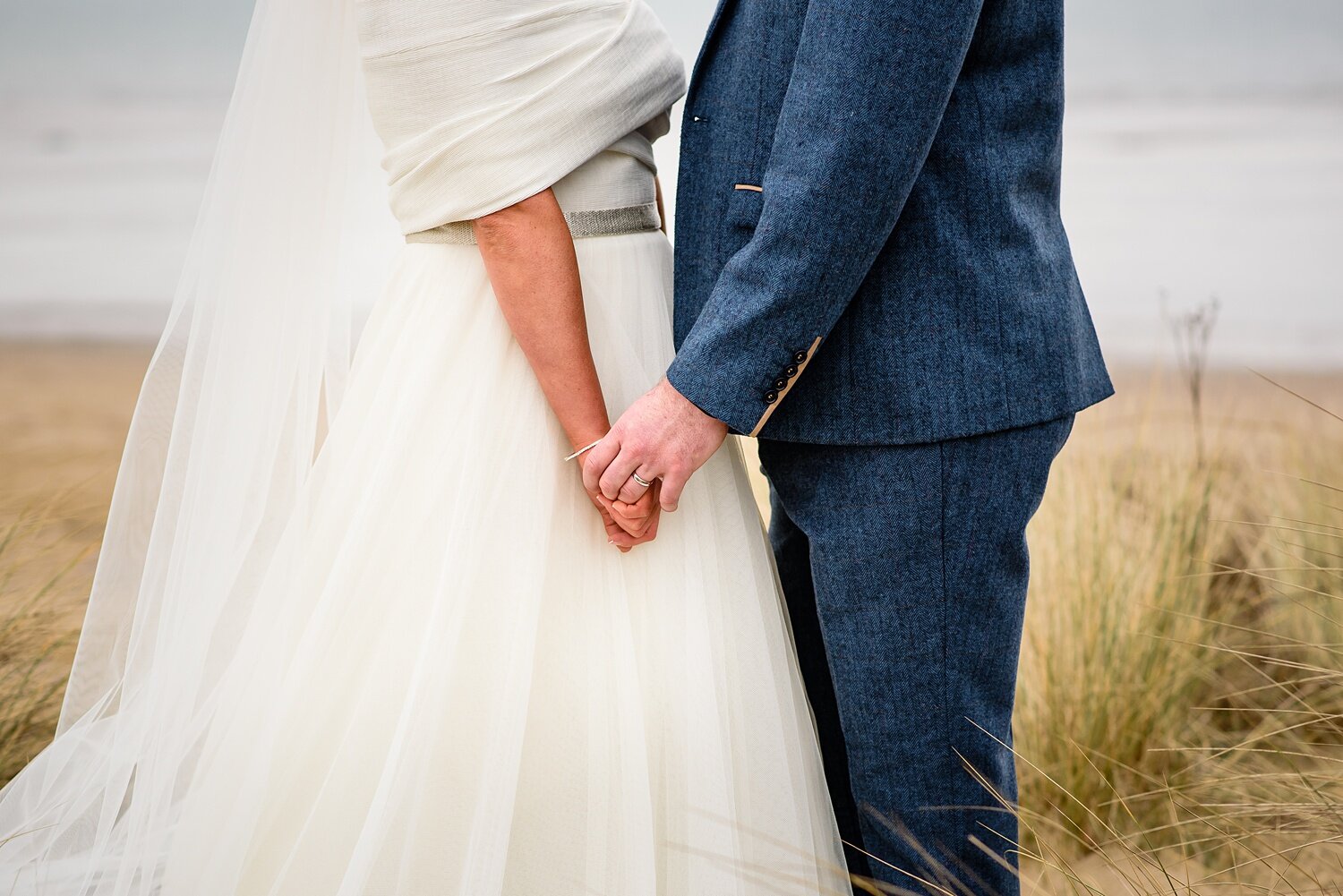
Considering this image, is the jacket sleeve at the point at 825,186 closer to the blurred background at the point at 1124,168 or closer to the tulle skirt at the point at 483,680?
the tulle skirt at the point at 483,680

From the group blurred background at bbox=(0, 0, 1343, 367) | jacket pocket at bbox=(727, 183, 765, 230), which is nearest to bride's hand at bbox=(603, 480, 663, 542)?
jacket pocket at bbox=(727, 183, 765, 230)

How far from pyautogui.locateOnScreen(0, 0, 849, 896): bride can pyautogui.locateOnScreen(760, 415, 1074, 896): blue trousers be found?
0.08 m

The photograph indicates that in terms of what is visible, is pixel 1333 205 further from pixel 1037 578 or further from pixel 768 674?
pixel 768 674

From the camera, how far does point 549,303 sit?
984 mm

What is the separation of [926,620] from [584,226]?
557 mm

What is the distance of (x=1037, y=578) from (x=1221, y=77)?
4.08 metres

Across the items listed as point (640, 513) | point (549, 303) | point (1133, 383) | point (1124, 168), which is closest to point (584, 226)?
point (549, 303)

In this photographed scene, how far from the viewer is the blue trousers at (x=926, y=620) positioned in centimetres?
94

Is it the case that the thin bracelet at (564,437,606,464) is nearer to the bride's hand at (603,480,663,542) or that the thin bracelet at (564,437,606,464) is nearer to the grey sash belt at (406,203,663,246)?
the bride's hand at (603,480,663,542)

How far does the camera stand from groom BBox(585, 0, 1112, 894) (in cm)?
86

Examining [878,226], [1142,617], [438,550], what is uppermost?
[878,226]

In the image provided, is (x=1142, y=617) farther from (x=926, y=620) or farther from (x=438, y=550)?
(x=438, y=550)

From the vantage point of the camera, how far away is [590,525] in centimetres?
103

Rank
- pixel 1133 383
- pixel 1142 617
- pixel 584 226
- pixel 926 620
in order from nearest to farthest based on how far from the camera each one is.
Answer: pixel 926 620, pixel 584 226, pixel 1142 617, pixel 1133 383
